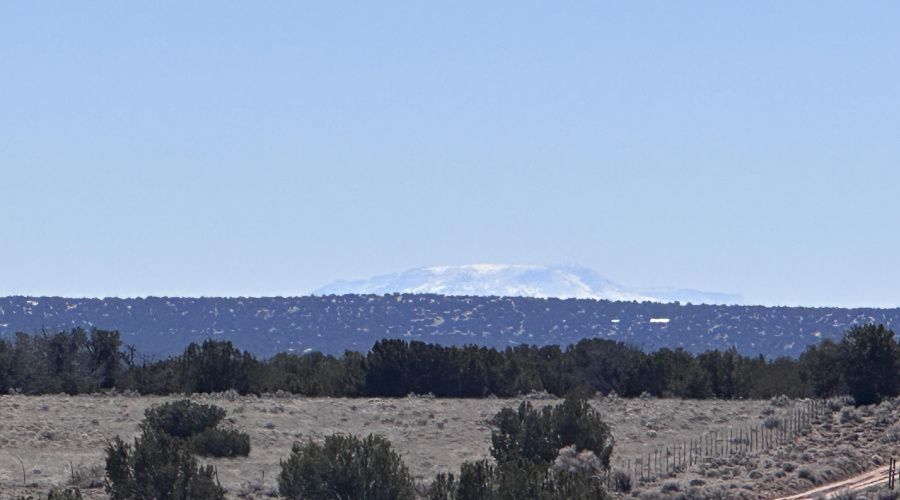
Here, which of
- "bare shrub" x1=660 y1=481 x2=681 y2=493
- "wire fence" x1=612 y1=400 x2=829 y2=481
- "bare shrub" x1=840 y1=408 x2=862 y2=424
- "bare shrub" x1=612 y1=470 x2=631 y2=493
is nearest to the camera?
"bare shrub" x1=660 y1=481 x2=681 y2=493

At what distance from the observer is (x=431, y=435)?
4066 centimetres

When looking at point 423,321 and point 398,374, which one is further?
point 423,321

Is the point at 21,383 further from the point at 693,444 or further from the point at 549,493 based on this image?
the point at 549,493

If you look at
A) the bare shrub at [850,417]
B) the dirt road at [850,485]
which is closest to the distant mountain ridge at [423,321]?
the bare shrub at [850,417]

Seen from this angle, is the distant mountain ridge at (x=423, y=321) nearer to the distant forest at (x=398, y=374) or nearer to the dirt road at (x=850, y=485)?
the distant forest at (x=398, y=374)

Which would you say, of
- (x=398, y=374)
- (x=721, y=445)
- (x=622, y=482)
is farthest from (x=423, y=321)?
(x=622, y=482)

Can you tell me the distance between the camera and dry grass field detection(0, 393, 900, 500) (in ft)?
103

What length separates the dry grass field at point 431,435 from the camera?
31.5 metres

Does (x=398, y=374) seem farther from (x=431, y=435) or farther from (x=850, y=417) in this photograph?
(x=850, y=417)

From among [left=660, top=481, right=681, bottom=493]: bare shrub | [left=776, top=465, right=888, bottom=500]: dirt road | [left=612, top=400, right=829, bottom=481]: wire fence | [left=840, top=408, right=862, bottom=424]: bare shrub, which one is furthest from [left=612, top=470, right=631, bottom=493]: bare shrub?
[left=840, top=408, right=862, bottom=424]: bare shrub

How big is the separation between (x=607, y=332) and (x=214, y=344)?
4362 inches

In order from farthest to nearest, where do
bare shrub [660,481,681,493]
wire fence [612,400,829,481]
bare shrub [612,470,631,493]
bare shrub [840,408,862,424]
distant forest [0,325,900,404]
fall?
distant forest [0,325,900,404]
bare shrub [840,408,862,424]
wire fence [612,400,829,481]
bare shrub [612,470,631,493]
bare shrub [660,481,681,493]

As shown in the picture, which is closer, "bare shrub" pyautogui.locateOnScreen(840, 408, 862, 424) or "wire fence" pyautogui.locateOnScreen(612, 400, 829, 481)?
"wire fence" pyautogui.locateOnScreen(612, 400, 829, 481)

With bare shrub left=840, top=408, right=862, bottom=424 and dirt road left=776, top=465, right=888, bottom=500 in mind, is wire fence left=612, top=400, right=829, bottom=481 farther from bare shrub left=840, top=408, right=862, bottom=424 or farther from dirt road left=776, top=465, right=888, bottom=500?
dirt road left=776, top=465, right=888, bottom=500
